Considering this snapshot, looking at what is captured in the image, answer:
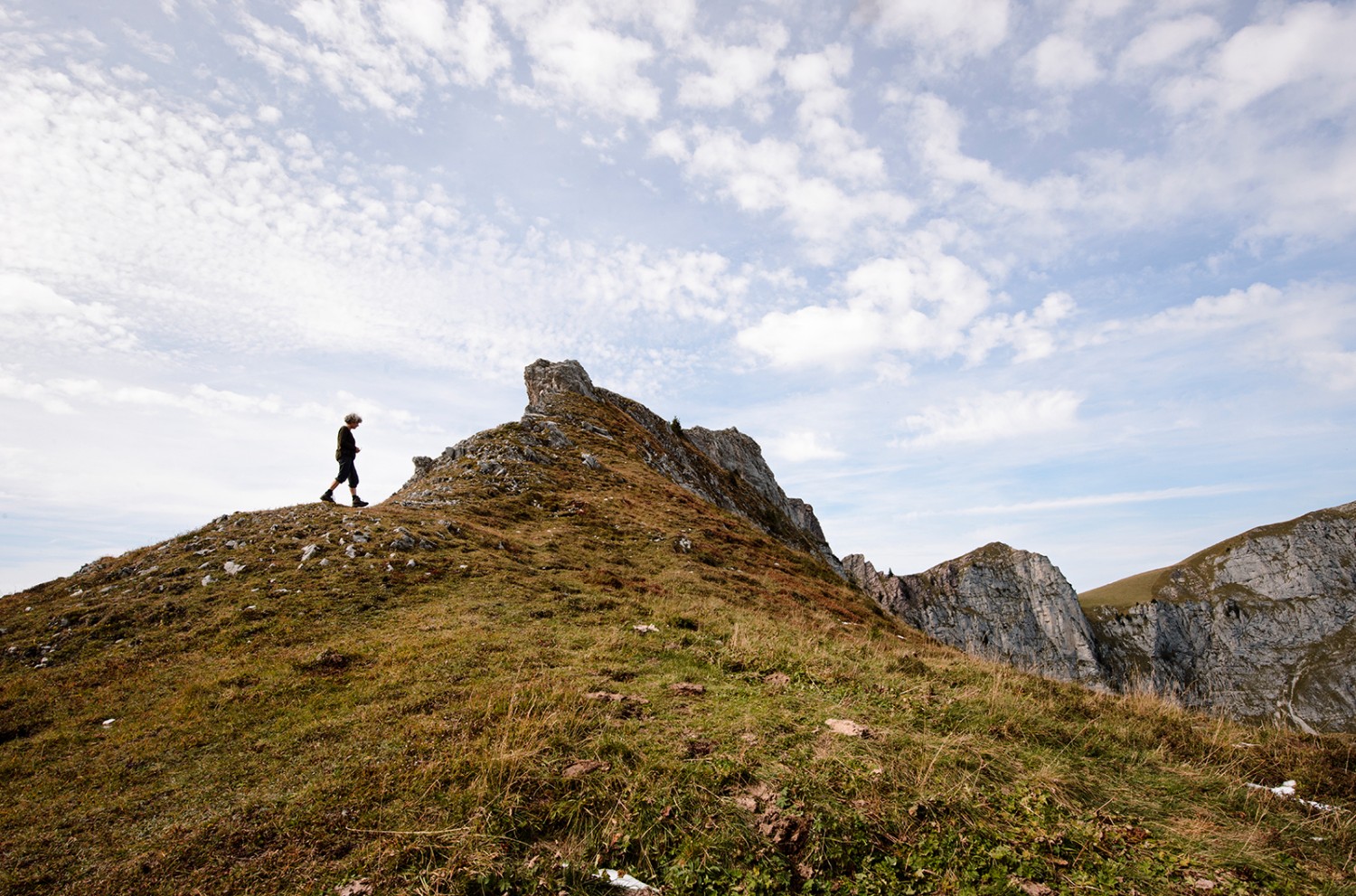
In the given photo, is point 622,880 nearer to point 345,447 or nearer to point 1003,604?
point 345,447

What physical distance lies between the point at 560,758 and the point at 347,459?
69.1ft

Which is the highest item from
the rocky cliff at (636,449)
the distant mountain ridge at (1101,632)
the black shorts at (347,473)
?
the rocky cliff at (636,449)

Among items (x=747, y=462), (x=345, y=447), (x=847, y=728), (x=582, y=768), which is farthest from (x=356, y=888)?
(x=747, y=462)

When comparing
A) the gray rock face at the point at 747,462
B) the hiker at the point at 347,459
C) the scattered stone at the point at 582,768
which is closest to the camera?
the scattered stone at the point at 582,768

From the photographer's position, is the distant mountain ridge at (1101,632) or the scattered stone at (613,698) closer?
the scattered stone at (613,698)

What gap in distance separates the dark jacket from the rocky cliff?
4.24 meters

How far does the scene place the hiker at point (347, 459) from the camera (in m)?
23.9

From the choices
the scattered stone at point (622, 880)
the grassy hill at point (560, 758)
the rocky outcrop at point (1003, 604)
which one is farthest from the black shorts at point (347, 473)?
the rocky outcrop at point (1003, 604)

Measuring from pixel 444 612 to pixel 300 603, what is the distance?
415 cm

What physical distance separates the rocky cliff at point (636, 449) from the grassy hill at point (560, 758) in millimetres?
13990

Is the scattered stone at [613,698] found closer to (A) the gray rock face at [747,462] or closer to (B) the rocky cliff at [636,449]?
(B) the rocky cliff at [636,449]

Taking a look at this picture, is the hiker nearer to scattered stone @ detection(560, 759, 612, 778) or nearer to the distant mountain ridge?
scattered stone @ detection(560, 759, 612, 778)

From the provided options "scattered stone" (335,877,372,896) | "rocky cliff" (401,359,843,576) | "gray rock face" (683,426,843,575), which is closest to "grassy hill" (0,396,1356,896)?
"scattered stone" (335,877,372,896)

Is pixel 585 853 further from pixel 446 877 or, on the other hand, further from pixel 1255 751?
pixel 1255 751
